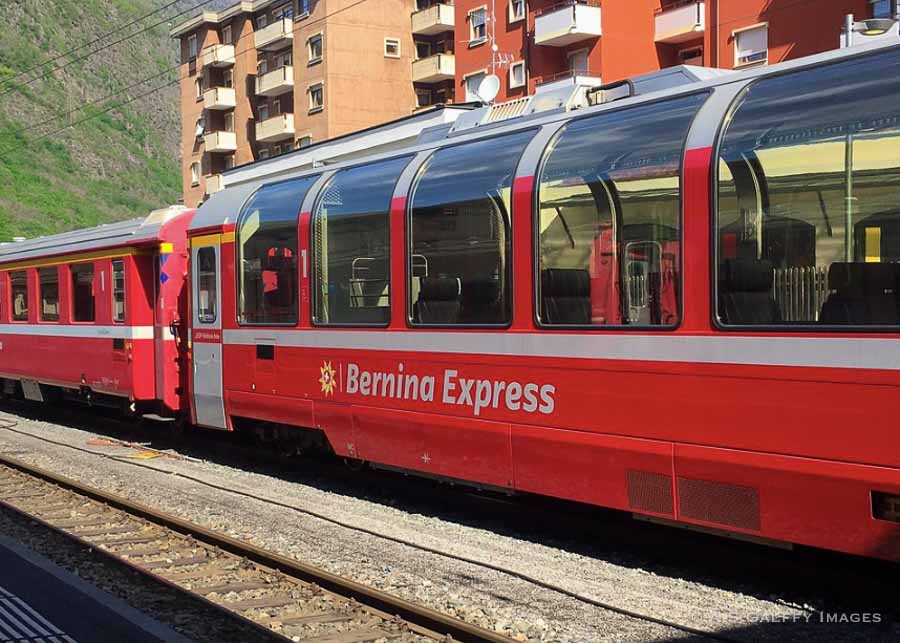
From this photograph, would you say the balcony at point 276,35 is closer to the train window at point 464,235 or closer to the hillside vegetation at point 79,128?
the hillside vegetation at point 79,128

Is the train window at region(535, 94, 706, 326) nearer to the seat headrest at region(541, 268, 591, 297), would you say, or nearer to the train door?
the seat headrest at region(541, 268, 591, 297)

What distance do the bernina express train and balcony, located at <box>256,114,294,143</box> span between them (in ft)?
127

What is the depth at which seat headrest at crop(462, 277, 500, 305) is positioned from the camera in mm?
7688

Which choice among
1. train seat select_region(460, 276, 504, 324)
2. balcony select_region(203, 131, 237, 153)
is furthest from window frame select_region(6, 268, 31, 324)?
balcony select_region(203, 131, 237, 153)

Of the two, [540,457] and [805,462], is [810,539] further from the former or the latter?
[540,457]

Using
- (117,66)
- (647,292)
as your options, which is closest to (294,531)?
(647,292)

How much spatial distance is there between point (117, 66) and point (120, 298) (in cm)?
8590

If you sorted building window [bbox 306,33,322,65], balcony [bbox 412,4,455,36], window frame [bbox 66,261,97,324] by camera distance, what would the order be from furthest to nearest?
1. building window [bbox 306,33,322,65]
2. balcony [bbox 412,4,455,36]
3. window frame [bbox 66,261,97,324]

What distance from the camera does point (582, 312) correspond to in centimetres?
700

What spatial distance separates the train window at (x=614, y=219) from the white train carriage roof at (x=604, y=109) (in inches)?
4.9

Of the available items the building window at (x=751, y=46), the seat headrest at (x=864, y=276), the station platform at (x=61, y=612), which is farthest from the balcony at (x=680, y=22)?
the station platform at (x=61, y=612)

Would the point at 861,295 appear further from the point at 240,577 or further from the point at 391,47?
the point at 391,47

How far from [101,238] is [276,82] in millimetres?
35919

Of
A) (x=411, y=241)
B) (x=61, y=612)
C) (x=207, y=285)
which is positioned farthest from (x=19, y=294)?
(x=61, y=612)
